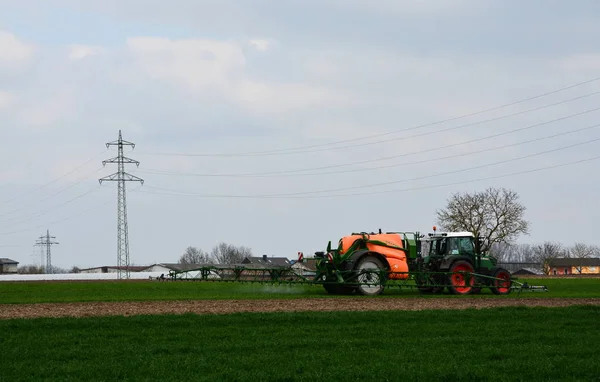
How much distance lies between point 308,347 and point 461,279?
75.8 feet

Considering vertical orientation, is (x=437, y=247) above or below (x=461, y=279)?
above

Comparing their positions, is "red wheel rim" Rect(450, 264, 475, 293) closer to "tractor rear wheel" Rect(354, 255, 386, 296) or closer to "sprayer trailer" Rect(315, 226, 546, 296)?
"sprayer trailer" Rect(315, 226, 546, 296)

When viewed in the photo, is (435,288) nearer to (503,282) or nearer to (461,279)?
(461,279)

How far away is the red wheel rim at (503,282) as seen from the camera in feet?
132

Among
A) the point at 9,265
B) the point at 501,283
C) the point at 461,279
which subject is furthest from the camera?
the point at 9,265

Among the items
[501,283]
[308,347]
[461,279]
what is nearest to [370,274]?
[461,279]

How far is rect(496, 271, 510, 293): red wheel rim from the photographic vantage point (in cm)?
4029

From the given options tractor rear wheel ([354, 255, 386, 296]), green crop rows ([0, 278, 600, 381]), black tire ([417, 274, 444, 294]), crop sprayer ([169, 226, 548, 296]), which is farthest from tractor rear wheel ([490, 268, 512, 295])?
green crop rows ([0, 278, 600, 381])

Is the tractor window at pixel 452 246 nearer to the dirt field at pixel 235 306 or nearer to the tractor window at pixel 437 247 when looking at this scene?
the tractor window at pixel 437 247

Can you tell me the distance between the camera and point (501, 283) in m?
40.4

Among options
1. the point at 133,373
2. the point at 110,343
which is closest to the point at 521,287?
the point at 110,343

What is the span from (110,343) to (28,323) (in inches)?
188

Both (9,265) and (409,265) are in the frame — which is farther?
(9,265)

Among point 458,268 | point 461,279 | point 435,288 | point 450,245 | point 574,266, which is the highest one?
point 574,266
